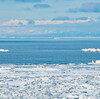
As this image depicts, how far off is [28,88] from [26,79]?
450 centimetres

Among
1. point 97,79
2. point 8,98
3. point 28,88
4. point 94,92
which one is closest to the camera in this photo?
point 8,98

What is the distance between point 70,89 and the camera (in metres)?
24.1

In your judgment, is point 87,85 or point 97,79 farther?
point 97,79

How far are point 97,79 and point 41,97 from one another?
346 inches

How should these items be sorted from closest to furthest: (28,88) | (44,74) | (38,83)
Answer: (28,88) → (38,83) → (44,74)

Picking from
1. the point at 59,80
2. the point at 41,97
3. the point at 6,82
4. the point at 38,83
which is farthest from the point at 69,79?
the point at 41,97

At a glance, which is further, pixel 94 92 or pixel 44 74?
pixel 44 74

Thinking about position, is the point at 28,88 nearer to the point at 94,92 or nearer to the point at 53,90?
the point at 53,90

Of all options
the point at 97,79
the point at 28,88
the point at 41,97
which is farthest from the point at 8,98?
the point at 97,79

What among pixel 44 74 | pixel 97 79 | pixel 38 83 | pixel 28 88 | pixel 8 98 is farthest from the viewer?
pixel 44 74

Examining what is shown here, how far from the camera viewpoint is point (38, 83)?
88.1 ft

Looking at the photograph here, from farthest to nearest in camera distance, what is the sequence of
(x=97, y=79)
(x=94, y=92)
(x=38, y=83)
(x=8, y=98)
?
(x=97, y=79)
(x=38, y=83)
(x=94, y=92)
(x=8, y=98)

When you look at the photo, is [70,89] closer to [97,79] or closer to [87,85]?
[87,85]

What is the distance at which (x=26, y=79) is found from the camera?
2895cm
